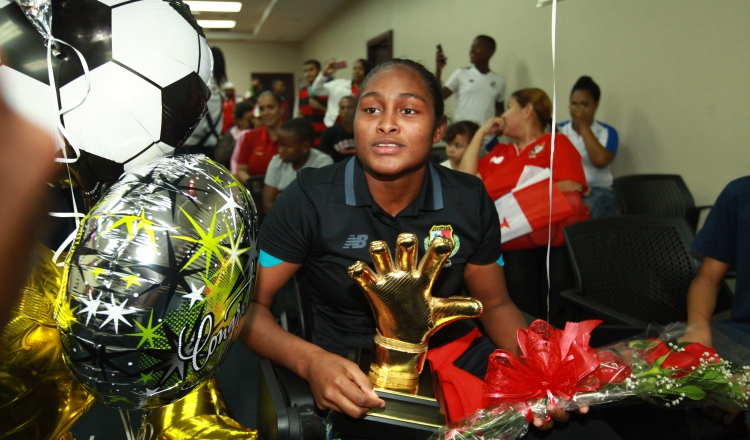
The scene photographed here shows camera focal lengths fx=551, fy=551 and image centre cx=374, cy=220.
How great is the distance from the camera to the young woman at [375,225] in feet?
3.98

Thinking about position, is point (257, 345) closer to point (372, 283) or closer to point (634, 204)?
point (372, 283)

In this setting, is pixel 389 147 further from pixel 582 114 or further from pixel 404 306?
pixel 582 114

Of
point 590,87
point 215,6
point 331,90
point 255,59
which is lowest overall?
point 590,87

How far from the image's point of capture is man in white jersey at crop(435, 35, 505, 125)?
4723 millimetres

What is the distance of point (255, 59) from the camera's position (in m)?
14.2

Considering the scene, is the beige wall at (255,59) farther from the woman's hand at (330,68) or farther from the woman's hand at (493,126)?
the woman's hand at (493,126)

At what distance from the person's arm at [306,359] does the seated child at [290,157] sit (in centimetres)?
184

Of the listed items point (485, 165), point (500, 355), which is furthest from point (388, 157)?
point (485, 165)

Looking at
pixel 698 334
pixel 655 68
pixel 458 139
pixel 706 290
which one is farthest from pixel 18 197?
pixel 655 68

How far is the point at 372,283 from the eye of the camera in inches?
38.8

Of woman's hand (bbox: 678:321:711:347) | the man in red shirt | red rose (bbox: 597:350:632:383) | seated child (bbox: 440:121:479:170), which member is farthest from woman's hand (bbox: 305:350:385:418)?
the man in red shirt

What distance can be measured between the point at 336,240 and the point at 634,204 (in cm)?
240

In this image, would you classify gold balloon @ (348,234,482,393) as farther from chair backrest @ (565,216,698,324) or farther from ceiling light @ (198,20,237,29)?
ceiling light @ (198,20,237,29)

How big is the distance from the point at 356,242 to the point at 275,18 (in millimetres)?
10472
